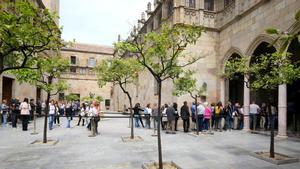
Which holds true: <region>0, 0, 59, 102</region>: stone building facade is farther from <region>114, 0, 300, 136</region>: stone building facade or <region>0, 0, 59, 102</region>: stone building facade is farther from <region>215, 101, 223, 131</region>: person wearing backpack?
<region>215, 101, 223, 131</region>: person wearing backpack

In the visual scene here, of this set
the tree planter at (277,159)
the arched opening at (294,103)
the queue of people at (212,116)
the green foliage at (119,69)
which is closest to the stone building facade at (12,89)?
the green foliage at (119,69)

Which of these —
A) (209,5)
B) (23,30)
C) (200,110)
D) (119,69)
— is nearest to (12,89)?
(119,69)

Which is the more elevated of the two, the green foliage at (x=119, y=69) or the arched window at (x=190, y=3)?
the arched window at (x=190, y=3)

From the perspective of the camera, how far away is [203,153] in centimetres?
895

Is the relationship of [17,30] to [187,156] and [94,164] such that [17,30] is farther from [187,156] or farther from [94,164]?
[187,156]

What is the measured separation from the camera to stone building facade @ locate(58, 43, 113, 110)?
4541 centimetres

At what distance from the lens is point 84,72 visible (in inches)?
1837

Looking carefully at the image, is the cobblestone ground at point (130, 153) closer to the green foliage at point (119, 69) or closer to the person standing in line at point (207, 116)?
the person standing in line at point (207, 116)

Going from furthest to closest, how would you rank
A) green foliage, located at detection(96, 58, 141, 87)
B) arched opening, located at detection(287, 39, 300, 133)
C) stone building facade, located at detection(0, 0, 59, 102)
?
stone building facade, located at detection(0, 0, 59, 102), arched opening, located at detection(287, 39, 300, 133), green foliage, located at detection(96, 58, 141, 87)

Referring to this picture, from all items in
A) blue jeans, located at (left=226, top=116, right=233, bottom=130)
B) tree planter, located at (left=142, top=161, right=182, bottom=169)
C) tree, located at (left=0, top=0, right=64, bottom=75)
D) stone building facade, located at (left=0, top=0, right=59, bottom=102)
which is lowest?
tree planter, located at (left=142, top=161, right=182, bottom=169)

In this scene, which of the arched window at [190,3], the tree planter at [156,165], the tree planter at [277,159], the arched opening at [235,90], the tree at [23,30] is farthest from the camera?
the arched opening at [235,90]

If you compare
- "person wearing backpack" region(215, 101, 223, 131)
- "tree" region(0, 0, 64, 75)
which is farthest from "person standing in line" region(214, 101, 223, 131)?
"tree" region(0, 0, 64, 75)

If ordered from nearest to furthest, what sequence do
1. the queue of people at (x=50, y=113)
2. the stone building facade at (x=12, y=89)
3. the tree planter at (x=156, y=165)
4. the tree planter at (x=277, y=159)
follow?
the tree planter at (x=156, y=165)
the tree planter at (x=277, y=159)
the queue of people at (x=50, y=113)
the stone building facade at (x=12, y=89)

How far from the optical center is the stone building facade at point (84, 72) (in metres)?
45.4
